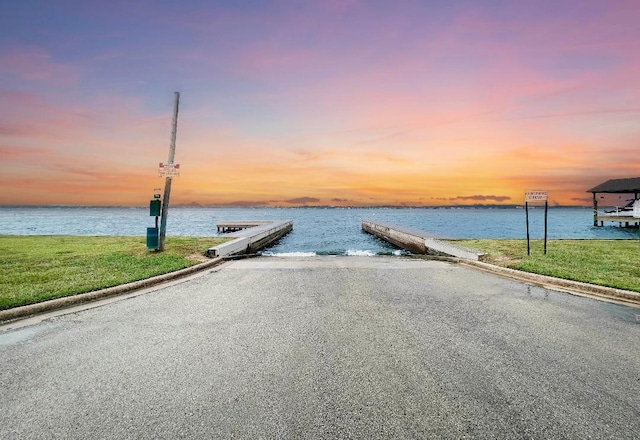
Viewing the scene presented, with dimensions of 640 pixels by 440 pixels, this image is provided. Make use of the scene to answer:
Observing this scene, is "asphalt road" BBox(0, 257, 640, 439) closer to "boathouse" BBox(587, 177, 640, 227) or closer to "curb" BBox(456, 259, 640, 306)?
"curb" BBox(456, 259, 640, 306)

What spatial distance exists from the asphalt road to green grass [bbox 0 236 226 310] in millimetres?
1444

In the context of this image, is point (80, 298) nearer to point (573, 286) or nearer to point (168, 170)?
point (168, 170)

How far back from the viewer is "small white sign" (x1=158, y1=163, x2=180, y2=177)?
13484 millimetres

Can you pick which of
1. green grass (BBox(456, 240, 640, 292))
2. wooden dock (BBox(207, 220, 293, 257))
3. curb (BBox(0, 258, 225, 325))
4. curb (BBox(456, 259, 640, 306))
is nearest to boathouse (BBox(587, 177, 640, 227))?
green grass (BBox(456, 240, 640, 292))

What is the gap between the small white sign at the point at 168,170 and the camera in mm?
13484

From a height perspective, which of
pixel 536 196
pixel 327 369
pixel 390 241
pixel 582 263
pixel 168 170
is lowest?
pixel 390 241

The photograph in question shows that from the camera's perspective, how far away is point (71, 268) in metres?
10.2

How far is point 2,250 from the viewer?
14.5 meters

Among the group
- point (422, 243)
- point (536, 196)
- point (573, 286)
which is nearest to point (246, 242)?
point (422, 243)

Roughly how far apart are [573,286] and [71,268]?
12.5 meters

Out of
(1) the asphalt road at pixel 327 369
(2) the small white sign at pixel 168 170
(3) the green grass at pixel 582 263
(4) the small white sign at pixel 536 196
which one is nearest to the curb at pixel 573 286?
(3) the green grass at pixel 582 263

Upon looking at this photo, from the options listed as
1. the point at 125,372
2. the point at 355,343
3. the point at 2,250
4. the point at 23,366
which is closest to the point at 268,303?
the point at 355,343

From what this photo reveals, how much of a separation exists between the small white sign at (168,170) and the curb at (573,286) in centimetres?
1089

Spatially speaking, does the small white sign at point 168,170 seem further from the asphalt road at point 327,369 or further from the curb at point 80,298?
the asphalt road at point 327,369
